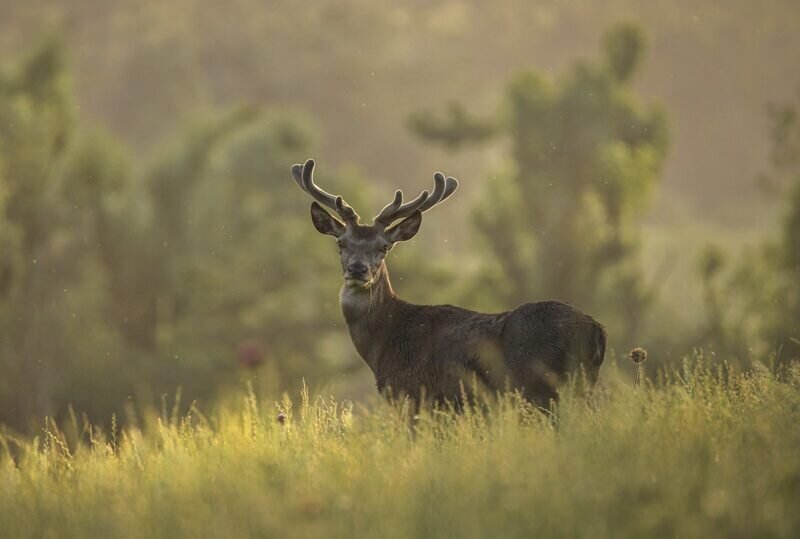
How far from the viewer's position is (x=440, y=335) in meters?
10.2

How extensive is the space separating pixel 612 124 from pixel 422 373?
93.9ft

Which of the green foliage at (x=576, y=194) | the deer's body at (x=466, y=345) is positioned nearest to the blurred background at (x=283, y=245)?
the green foliage at (x=576, y=194)

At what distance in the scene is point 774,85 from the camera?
275 ft

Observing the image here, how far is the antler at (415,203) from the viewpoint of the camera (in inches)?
432

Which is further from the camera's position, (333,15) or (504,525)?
(333,15)

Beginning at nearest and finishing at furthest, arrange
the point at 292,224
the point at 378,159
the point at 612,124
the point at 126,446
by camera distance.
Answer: the point at 126,446 < the point at 612,124 < the point at 292,224 < the point at 378,159

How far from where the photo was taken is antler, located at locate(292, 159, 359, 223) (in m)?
10.9

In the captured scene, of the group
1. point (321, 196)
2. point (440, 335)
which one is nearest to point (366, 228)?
point (321, 196)

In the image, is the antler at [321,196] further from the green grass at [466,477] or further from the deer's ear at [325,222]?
the green grass at [466,477]

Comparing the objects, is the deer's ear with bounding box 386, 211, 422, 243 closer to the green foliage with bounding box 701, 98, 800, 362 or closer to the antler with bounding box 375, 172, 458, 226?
the antler with bounding box 375, 172, 458, 226

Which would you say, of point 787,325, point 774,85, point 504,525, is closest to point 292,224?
point 787,325

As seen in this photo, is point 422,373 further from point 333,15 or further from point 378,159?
point 333,15

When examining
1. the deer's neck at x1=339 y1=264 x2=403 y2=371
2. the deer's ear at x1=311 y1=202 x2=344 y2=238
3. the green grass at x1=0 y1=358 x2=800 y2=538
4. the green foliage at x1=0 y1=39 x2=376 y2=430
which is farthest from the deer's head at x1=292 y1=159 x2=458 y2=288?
the green foliage at x1=0 y1=39 x2=376 y2=430

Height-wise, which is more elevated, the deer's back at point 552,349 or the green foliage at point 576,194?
the green foliage at point 576,194
